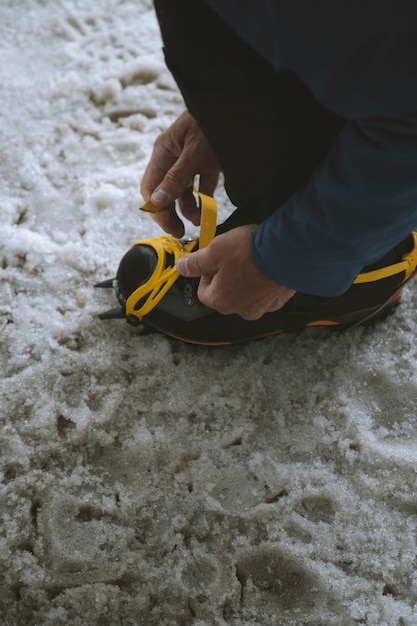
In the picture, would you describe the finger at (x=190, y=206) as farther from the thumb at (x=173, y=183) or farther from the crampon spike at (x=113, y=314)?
the crampon spike at (x=113, y=314)

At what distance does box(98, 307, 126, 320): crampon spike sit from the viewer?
837 mm

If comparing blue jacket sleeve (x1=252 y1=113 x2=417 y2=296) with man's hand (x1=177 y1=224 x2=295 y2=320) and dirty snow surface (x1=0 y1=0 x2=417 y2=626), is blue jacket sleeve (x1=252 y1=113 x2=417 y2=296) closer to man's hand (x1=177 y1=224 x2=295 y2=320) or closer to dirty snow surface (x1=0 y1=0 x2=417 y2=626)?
man's hand (x1=177 y1=224 x2=295 y2=320)

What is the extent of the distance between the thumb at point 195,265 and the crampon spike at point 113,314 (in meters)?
0.20

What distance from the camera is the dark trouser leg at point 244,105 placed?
1.70 ft

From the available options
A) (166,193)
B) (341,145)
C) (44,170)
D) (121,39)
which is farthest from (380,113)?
(121,39)

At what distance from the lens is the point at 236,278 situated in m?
0.60

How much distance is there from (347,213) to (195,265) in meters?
0.21

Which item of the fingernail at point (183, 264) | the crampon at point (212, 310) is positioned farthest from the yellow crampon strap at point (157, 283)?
the fingernail at point (183, 264)

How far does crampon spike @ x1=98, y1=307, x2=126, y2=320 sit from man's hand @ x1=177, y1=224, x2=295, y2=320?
0.21m

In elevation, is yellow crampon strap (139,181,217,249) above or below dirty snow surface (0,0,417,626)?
above

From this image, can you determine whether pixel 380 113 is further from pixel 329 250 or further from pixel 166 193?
pixel 166 193

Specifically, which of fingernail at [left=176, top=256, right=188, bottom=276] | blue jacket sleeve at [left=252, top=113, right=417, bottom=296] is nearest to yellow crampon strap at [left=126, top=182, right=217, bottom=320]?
fingernail at [left=176, top=256, right=188, bottom=276]

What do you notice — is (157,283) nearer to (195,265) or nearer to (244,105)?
(195,265)

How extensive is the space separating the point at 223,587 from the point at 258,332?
343 mm
